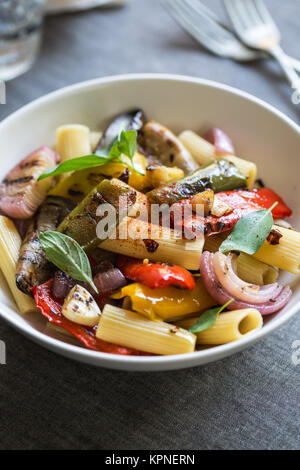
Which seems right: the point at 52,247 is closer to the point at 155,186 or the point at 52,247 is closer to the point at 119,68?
the point at 155,186

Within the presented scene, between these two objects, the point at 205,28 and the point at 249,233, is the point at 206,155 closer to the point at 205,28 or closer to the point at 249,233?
the point at 249,233

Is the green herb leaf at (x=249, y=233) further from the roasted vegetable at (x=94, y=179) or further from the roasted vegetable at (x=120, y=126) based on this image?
the roasted vegetable at (x=120, y=126)

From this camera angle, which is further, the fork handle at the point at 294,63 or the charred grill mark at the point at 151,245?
the fork handle at the point at 294,63

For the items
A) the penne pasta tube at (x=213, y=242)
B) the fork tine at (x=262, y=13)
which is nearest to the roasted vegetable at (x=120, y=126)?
the penne pasta tube at (x=213, y=242)

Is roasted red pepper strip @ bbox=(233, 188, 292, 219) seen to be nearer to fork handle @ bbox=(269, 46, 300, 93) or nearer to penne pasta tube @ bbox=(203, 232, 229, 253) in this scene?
penne pasta tube @ bbox=(203, 232, 229, 253)

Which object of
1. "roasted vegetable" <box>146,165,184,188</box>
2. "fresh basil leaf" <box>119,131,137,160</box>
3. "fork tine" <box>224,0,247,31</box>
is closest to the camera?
"fresh basil leaf" <box>119,131,137,160</box>

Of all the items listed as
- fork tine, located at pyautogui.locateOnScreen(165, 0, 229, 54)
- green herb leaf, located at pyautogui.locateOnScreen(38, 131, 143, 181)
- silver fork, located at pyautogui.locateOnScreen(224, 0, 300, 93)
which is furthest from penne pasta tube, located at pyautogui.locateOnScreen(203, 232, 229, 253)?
fork tine, located at pyautogui.locateOnScreen(165, 0, 229, 54)
